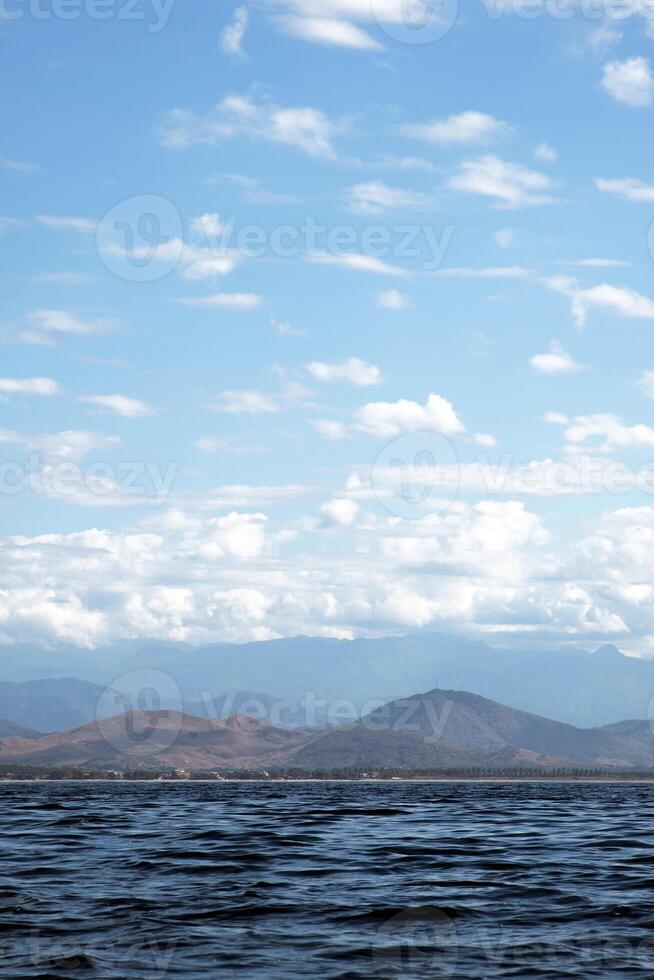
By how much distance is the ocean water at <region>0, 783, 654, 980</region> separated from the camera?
1056 inches

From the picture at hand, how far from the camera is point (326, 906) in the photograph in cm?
3509

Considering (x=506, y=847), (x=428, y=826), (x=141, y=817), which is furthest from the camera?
(x=141, y=817)

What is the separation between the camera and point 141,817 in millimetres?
89062

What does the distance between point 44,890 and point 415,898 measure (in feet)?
40.7

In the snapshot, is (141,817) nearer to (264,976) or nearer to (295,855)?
(295,855)

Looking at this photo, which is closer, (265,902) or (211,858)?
(265,902)

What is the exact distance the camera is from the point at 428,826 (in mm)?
74438

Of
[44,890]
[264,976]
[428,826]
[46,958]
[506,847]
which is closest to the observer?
[264,976]

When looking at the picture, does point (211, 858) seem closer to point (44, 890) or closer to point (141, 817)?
point (44, 890)

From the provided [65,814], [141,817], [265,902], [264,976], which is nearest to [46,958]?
[264,976]

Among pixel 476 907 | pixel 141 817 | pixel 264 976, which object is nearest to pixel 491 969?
pixel 264 976

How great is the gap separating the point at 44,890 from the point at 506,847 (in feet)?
82.7

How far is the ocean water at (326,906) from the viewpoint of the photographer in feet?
88.0

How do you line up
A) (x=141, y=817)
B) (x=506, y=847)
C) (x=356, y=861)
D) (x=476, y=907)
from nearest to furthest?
(x=476, y=907)
(x=356, y=861)
(x=506, y=847)
(x=141, y=817)
